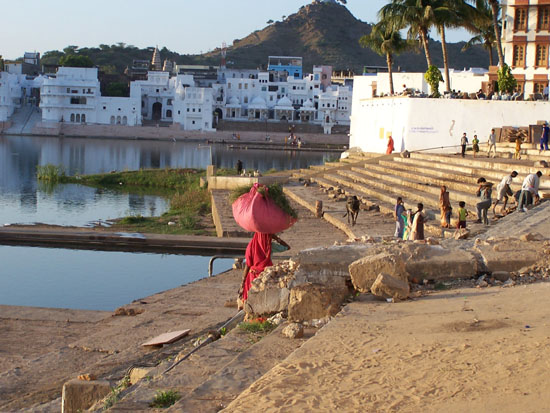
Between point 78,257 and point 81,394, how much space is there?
10.3 meters

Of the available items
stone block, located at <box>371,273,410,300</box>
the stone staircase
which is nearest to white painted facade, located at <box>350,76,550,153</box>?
the stone staircase

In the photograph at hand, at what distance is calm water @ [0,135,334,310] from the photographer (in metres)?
12.8

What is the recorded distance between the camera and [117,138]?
277ft

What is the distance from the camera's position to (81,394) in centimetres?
521

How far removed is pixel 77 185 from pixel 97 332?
2587cm

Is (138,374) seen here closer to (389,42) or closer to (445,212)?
(445,212)

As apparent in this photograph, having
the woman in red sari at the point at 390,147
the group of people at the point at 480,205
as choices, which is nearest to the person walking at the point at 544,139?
the group of people at the point at 480,205

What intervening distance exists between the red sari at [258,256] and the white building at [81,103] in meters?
81.6

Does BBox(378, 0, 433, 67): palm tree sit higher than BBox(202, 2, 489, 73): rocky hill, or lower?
lower

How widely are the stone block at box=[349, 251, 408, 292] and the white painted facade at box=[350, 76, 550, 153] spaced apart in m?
19.7

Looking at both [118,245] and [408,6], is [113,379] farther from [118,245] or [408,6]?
[408,6]

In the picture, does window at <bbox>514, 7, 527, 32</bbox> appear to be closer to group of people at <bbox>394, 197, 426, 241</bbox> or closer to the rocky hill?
group of people at <bbox>394, 197, 426, 241</bbox>

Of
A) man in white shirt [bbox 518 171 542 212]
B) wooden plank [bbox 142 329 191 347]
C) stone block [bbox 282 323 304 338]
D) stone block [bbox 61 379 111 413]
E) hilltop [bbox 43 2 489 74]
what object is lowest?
wooden plank [bbox 142 329 191 347]

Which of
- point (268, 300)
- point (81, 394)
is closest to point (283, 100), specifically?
point (268, 300)
